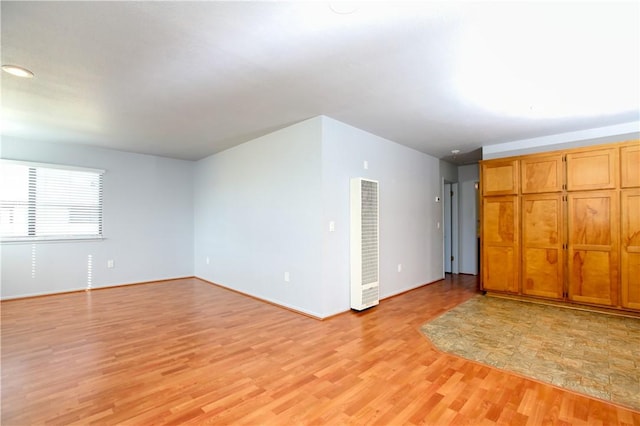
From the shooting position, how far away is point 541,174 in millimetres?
4199

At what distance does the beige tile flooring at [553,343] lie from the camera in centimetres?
218

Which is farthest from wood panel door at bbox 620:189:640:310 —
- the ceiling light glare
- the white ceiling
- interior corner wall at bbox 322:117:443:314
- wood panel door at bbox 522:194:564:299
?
the ceiling light glare

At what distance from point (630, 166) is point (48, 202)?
27.6 ft

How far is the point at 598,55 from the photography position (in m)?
2.21

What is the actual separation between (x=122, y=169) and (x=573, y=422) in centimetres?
674

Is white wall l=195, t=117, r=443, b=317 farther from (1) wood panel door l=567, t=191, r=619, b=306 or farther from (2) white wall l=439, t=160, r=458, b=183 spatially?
(1) wood panel door l=567, t=191, r=619, b=306

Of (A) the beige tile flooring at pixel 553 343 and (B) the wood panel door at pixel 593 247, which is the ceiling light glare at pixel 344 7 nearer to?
(A) the beige tile flooring at pixel 553 343

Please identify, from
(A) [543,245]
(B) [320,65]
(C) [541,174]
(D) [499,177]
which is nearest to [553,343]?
(A) [543,245]

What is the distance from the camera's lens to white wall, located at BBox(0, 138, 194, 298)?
4.61m

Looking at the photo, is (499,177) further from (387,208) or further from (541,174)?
(387,208)

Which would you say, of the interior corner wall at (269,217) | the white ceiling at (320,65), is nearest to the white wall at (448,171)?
the white ceiling at (320,65)

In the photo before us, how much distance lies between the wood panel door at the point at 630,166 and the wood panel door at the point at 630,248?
0.32 feet

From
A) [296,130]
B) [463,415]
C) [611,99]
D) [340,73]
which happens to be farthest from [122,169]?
[611,99]

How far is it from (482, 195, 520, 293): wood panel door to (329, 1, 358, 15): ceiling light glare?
3992mm
